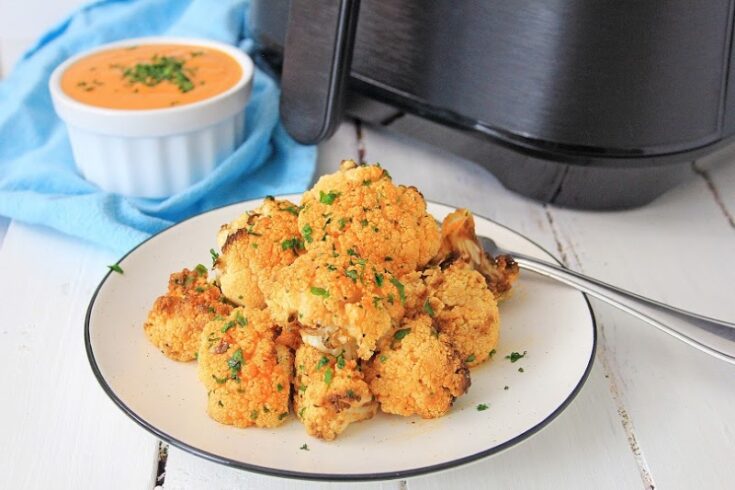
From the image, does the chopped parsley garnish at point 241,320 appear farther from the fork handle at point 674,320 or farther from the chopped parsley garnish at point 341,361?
the fork handle at point 674,320

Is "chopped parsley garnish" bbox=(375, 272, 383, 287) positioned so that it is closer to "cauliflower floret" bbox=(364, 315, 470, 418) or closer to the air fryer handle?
"cauliflower floret" bbox=(364, 315, 470, 418)

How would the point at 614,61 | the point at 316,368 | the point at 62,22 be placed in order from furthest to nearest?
the point at 62,22 → the point at 614,61 → the point at 316,368

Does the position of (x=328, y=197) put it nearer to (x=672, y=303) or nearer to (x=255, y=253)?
(x=255, y=253)

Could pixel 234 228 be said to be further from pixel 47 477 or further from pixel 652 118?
pixel 652 118

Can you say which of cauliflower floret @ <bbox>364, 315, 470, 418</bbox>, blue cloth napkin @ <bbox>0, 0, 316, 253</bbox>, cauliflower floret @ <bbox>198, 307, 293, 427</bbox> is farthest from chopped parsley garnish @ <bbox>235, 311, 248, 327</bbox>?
blue cloth napkin @ <bbox>0, 0, 316, 253</bbox>

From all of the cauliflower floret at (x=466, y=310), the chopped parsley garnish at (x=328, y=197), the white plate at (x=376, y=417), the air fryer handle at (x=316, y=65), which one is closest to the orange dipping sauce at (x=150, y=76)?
the air fryer handle at (x=316, y=65)

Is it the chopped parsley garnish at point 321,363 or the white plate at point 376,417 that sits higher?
the chopped parsley garnish at point 321,363

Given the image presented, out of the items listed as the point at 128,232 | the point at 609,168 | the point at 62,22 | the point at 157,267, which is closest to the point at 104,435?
the point at 157,267
